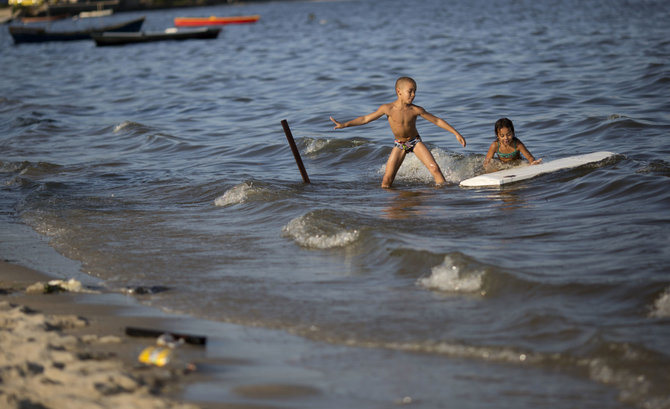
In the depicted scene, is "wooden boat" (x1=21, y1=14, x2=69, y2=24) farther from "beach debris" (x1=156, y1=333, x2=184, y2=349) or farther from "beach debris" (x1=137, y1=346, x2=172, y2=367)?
"beach debris" (x1=137, y1=346, x2=172, y2=367)

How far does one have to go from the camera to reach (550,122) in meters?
13.5

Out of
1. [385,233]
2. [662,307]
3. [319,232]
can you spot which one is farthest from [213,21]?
[662,307]

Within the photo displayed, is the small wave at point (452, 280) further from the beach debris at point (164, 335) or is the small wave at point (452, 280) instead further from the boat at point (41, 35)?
the boat at point (41, 35)

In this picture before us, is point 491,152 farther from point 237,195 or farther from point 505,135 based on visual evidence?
point 237,195

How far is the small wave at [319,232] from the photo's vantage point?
689cm

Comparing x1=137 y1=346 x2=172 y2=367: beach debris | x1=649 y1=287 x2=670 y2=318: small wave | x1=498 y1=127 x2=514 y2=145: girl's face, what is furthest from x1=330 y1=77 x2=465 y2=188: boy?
x1=137 y1=346 x2=172 y2=367: beach debris

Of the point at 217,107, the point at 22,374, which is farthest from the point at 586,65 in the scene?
the point at 22,374

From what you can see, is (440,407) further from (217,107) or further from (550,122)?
(217,107)

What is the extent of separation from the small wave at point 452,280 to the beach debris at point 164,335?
1840 millimetres

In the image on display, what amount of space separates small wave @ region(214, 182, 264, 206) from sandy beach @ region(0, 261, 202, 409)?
3539 mm

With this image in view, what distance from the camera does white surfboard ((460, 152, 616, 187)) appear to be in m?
9.25

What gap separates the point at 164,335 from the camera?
15.1 ft

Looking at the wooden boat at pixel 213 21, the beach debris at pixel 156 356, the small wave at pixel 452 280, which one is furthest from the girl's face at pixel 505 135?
the wooden boat at pixel 213 21

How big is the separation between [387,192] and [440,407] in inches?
226
